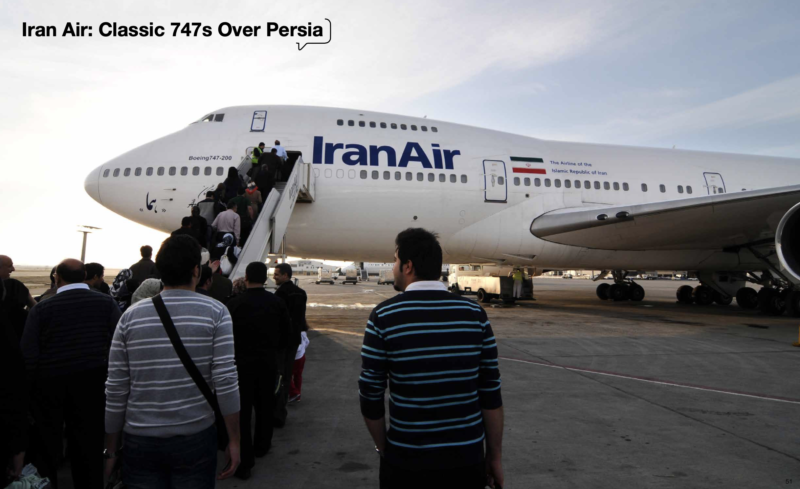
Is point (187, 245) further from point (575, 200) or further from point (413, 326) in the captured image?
A: point (575, 200)

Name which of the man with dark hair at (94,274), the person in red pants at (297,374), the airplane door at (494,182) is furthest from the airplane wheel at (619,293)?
the man with dark hair at (94,274)

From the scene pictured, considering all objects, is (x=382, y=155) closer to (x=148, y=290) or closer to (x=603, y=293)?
(x=148, y=290)

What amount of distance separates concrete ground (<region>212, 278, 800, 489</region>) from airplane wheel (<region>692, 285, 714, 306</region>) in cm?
1104

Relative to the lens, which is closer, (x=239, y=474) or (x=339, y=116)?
(x=239, y=474)

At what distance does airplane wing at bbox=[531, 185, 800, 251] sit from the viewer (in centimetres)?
1030

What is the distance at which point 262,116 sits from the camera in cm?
1173

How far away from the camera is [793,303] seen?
13117mm

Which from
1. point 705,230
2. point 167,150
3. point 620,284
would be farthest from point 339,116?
point 620,284

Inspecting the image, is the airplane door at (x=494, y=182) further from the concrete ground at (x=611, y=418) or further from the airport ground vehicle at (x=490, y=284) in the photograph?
the airport ground vehicle at (x=490, y=284)

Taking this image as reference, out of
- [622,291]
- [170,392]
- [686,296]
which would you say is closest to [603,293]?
[622,291]

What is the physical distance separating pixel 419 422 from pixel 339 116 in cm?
1109

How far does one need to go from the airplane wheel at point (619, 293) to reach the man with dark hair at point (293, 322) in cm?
1856

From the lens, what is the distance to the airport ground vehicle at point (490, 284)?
54.9ft

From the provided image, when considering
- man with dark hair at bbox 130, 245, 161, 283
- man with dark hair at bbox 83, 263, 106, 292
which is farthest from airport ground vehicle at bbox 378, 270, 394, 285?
man with dark hair at bbox 83, 263, 106, 292
